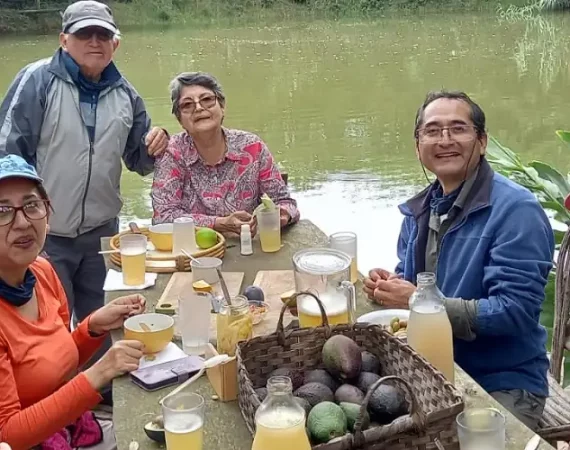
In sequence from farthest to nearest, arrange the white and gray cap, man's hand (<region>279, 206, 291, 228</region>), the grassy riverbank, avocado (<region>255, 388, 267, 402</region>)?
the grassy riverbank → the white and gray cap → man's hand (<region>279, 206, 291, 228</region>) → avocado (<region>255, 388, 267, 402</region>)

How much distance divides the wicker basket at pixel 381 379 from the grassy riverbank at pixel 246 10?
26.8 m

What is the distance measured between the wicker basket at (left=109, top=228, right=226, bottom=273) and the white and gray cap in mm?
1034

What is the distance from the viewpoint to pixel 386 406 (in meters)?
1.53

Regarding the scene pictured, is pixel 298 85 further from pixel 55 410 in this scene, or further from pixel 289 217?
pixel 55 410

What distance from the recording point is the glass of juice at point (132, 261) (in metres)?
2.69

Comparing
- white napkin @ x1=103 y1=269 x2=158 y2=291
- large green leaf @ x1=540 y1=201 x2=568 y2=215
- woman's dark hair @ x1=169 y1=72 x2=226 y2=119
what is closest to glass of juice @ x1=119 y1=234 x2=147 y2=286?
white napkin @ x1=103 y1=269 x2=158 y2=291

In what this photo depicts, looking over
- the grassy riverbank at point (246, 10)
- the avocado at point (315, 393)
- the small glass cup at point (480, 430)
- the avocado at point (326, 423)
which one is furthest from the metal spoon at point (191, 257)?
the grassy riverbank at point (246, 10)

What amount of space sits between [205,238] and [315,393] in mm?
1477

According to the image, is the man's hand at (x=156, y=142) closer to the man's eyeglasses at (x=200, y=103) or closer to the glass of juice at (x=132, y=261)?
the man's eyeglasses at (x=200, y=103)

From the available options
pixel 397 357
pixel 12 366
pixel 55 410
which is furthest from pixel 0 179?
pixel 397 357

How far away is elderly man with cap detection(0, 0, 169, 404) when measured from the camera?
3.40m

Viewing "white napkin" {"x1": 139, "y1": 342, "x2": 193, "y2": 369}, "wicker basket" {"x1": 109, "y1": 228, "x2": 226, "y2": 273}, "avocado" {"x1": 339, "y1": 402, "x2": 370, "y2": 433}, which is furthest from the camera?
"wicker basket" {"x1": 109, "y1": 228, "x2": 226, "y2": 273}

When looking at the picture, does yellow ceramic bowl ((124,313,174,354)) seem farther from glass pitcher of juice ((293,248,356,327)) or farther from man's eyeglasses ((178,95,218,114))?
man's eyeglasses ((178,95,218,114))

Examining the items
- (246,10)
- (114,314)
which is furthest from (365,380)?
(246,10)
